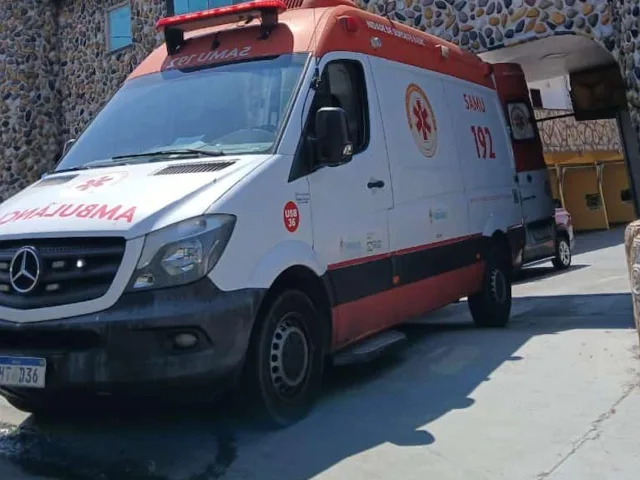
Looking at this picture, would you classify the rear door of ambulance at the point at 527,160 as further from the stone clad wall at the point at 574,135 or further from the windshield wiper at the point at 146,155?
the stone clad wall at the point at 574,135

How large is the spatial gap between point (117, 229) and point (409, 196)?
108 inches

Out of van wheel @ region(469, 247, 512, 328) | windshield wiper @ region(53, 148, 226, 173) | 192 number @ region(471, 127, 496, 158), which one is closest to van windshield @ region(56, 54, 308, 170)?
windshield wiper @ region(53, 148, 226, 173)

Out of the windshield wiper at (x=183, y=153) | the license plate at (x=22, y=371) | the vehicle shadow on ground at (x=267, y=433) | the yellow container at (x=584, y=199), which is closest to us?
the license plate at (x=22, y=371)

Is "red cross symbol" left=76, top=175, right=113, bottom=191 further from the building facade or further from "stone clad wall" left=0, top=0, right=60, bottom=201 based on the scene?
"stone clad wall" left=0, top=0, right=60, bottom=201

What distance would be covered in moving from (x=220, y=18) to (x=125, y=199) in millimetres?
1918

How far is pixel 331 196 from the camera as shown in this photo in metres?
5.17

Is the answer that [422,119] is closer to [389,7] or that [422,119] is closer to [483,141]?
[483,141]

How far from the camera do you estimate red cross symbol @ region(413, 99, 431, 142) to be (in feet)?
21.5

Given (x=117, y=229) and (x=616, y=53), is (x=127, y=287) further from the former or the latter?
(x=616, y=53)

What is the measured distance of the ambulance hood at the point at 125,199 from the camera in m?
4.17

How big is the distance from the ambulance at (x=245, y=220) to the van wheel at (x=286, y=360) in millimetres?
12

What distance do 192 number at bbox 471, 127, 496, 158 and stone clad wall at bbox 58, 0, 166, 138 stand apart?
763cm

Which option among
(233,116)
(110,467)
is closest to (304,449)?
(110,467)

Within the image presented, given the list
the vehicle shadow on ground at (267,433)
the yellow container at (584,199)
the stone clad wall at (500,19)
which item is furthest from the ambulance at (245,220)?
the yellow container at (584,199)
